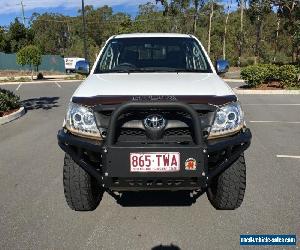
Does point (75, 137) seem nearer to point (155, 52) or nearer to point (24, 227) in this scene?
point (24, 227)

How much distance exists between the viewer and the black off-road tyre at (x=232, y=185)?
4.15 m

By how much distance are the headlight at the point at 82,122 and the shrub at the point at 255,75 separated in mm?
15699

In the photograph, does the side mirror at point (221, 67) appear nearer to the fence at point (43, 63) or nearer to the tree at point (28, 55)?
the tree at point (28, 55)

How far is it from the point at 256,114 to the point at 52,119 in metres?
5.76

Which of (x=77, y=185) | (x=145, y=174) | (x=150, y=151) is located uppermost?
(x=150, y=151)

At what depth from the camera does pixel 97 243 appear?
3736mm

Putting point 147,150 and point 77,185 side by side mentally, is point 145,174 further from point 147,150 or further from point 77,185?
point 77,185

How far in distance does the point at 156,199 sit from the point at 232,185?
100 centimetres

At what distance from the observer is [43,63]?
5062 cm

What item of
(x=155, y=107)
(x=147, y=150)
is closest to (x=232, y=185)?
(x=147, y=150)

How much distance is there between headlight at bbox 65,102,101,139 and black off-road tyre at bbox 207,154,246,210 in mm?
1412

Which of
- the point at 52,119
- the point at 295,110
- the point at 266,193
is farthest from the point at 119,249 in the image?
the point at 295,110

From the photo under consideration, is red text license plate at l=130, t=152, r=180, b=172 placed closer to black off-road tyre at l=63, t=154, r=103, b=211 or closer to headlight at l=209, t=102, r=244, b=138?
headlight at l=209, t=102, r=244, b=138

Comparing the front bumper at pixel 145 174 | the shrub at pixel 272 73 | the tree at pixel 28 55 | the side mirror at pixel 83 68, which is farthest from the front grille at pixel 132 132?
the tree at pixel 28 55
